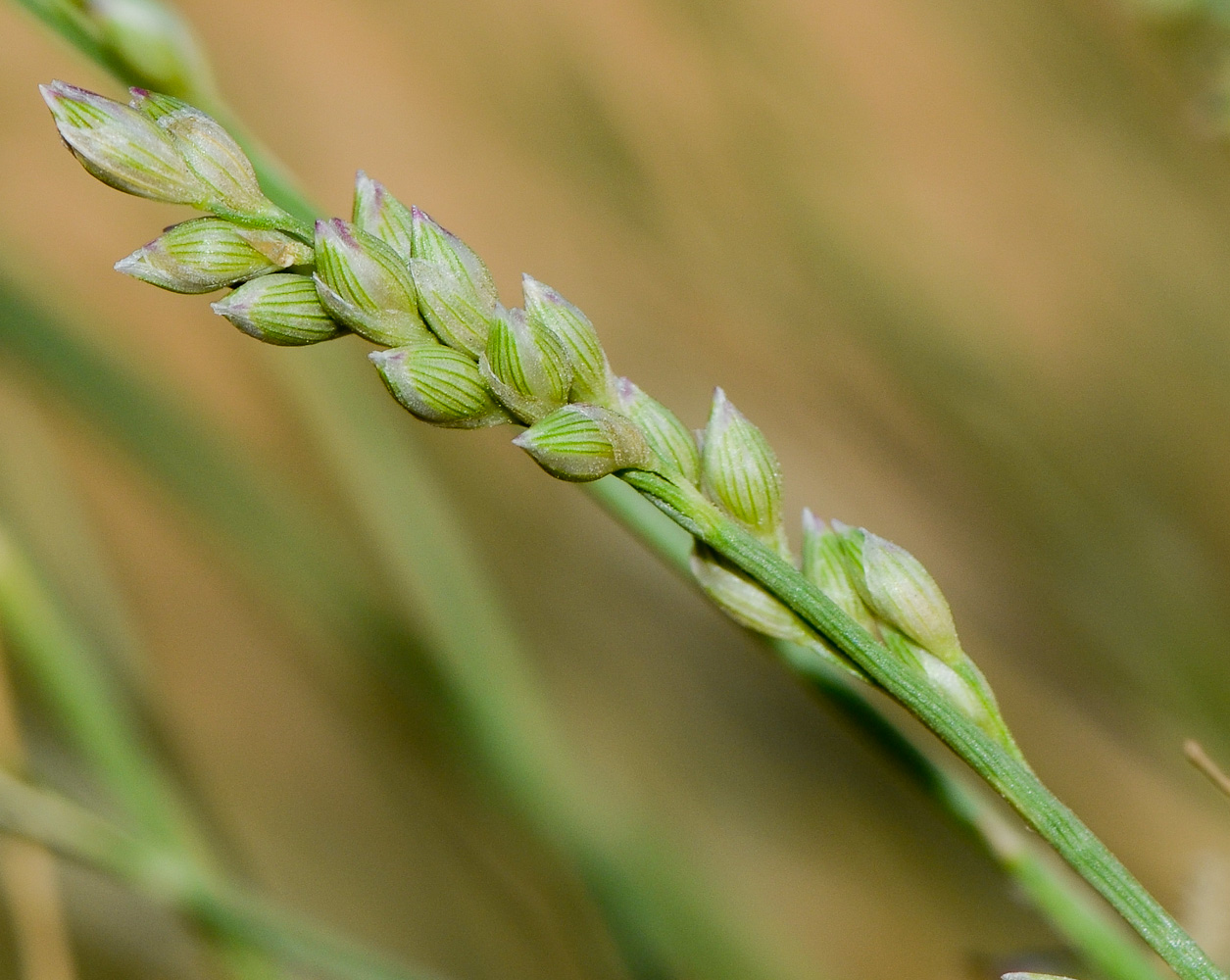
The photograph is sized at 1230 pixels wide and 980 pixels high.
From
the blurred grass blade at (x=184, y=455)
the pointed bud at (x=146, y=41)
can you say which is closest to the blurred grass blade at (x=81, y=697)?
the blurred grass blade at (x=184, y=455)

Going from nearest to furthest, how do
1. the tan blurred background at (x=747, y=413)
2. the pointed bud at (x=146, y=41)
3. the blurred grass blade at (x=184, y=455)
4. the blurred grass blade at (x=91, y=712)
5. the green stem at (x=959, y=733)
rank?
1. the green stem at (x=959, y=733)
2. the pointed bud at (x=146, y=41)
3. the blurred grass blade at (x=91, y=712)
4. the blurred grass blade at (x=184, y=455)
5. the tan blurred background at (x=747, y=413)

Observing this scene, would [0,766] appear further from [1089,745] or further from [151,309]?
[151,309]

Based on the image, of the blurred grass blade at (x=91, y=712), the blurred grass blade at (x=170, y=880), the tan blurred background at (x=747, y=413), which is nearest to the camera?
the blurred grass blade at (x=170, y=880)

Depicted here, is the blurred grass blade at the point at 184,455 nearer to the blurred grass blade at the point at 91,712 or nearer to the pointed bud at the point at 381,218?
the blurred grass blade at the point at 91,712

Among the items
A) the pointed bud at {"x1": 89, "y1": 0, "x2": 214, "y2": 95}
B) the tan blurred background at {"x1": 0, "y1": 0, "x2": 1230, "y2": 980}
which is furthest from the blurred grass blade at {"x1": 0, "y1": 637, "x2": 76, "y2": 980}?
the pointed bud at {"x1": 89, "y1": 0, "x2": 214, "y2": 95}

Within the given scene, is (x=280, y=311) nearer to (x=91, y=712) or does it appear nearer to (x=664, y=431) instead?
(x=664, y=431)

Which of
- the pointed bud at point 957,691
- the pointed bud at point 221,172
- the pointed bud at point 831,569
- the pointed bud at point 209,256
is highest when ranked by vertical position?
the pointed bud at point 831,569

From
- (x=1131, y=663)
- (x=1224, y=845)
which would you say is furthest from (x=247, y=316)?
(x=1224, y=845)

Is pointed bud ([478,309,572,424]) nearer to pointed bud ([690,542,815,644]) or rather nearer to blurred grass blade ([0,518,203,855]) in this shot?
pointed bud ([690,542,815,644])
